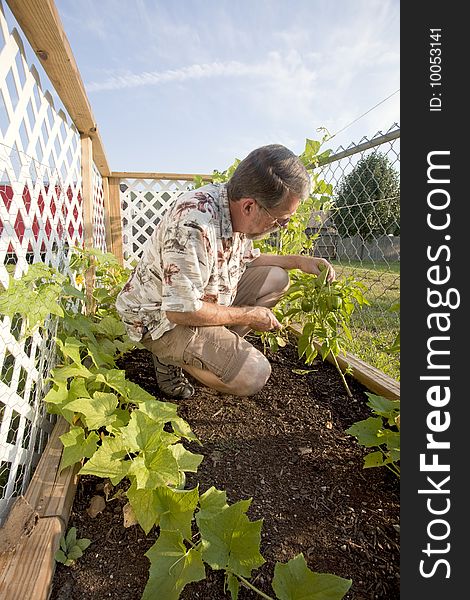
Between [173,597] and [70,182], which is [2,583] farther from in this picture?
[70,182]

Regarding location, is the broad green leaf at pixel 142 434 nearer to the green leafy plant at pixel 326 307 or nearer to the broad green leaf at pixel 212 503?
the broad green leaf at pixel 212 503

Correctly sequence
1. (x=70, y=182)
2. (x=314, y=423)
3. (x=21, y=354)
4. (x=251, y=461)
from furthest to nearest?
(x=70, y=182) → (x=314, y=423) → (x=251, y=461) → (x=21, y=354)

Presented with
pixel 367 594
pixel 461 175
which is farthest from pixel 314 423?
pixel 461 175

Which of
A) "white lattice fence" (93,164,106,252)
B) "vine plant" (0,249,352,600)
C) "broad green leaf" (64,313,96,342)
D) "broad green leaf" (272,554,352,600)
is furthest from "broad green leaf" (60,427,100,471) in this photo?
"white lattice fence" (93,164,106,252)

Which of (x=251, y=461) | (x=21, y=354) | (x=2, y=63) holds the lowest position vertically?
(x=251, y=461)

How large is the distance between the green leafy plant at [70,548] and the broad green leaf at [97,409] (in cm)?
30

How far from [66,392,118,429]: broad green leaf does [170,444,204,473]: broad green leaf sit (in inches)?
9.0

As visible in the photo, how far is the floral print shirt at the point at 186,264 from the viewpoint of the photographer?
1594 millimetres

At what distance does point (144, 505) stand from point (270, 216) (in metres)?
1.17

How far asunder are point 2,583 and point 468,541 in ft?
3.64

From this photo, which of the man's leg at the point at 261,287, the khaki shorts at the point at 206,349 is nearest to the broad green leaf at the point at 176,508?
the khaki shorts at the point at 206,349

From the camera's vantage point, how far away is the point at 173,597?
891 millimetres

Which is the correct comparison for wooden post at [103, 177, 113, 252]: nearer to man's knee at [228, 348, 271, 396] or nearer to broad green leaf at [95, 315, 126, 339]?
broad green leaf at [95, 315, 126, 339]

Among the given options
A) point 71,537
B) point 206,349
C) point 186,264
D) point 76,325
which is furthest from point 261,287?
point 71,537
